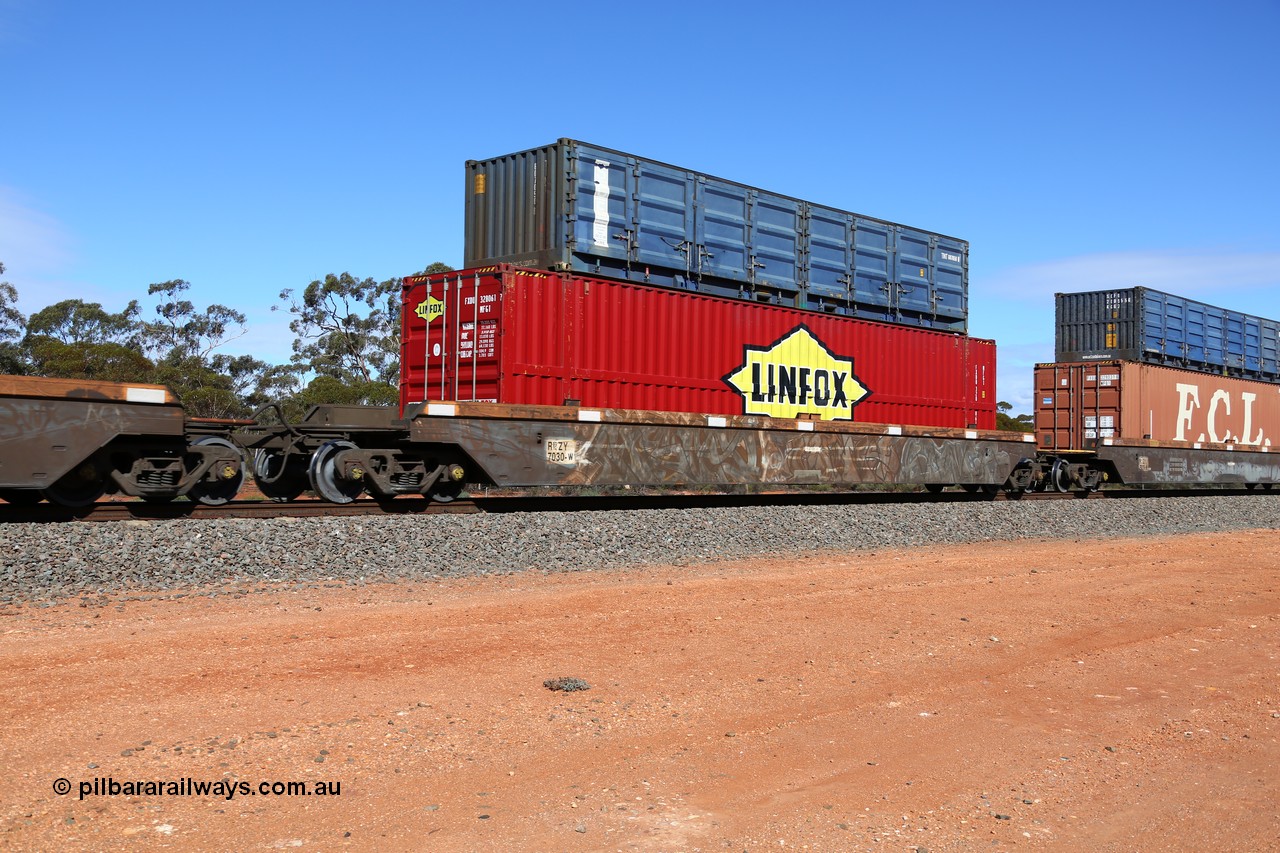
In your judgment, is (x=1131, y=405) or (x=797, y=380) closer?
(x=797, y=380)

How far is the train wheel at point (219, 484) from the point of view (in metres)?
12.0

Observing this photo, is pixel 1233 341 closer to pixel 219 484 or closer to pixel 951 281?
pixel 951 281

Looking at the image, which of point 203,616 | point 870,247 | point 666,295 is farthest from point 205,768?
point 870,247

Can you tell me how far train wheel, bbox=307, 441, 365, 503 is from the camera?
42.4 ft

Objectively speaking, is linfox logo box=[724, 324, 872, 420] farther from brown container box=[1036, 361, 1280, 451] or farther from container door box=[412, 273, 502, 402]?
brown container box=[1036, 361, 1280, 451]

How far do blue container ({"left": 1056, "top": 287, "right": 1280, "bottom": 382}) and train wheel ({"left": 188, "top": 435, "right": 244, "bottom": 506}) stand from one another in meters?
20.8

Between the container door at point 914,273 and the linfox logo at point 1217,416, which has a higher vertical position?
the container door at point 914,273

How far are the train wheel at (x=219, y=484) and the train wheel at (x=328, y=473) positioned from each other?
0.86m

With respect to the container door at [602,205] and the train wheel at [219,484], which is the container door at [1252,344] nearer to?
the container door at [602,205]

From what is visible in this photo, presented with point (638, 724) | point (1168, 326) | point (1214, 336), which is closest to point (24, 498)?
point (638, 724)

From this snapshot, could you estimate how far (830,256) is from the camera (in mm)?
17766

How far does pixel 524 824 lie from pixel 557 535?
7.87 meters

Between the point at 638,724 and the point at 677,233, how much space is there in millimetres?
11539

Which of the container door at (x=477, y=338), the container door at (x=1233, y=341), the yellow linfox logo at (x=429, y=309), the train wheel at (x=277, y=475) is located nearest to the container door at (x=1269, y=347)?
the container door at (x=1233, y=341)
